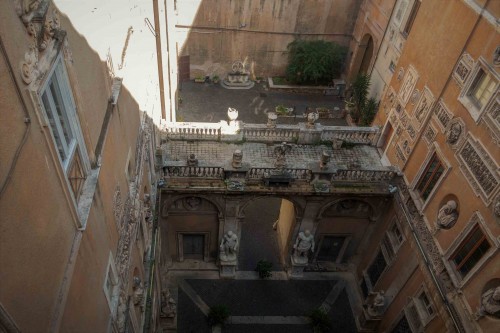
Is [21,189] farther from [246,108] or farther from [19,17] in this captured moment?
[246,108]

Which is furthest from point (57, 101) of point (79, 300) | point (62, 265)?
point (79, 300)

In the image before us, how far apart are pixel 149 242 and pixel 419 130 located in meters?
10.7

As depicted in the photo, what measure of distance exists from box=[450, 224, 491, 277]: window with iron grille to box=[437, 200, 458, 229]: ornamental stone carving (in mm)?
715

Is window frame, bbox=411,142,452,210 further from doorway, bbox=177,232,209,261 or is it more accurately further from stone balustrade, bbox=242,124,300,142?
doorway, bbox=177,232,209,261

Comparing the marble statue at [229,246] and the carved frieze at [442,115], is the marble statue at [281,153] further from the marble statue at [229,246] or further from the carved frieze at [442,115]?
the carved frieze at [442,115]

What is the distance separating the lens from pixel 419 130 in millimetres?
14320

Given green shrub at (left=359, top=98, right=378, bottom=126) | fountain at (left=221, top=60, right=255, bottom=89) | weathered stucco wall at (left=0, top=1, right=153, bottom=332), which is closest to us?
weathered stucco wall at (left=0, top=1, right=153, bottom=332)

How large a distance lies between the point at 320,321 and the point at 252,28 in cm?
2090

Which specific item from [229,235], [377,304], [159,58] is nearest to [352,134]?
[229,235]

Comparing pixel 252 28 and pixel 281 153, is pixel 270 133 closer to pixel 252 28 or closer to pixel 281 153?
pixel 281 153

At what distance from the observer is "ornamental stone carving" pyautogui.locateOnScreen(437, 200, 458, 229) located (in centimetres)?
1203

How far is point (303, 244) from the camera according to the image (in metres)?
17.0

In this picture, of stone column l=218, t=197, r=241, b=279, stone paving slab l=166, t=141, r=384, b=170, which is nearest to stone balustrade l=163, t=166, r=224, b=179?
stone paving slab l=166, t=141, r=384, b=170

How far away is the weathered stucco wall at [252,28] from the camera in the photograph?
27359 mm
